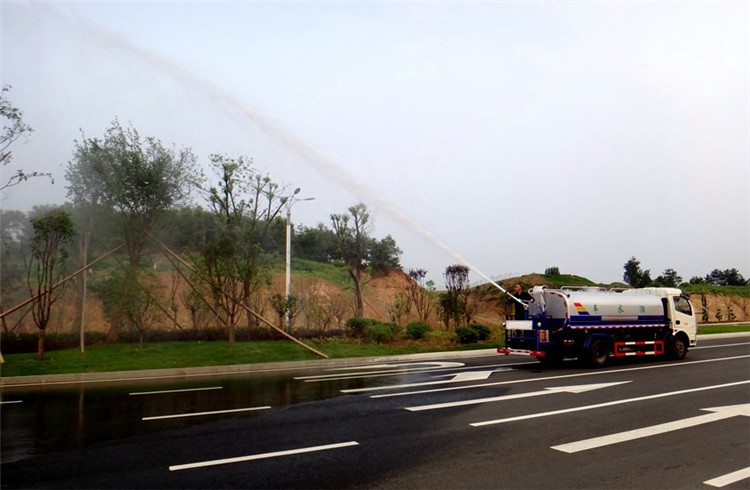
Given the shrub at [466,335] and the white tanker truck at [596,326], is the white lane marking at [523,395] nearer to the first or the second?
the white tanker truck at [596,326]

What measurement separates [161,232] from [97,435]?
16794mm

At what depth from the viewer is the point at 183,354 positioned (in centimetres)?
1980

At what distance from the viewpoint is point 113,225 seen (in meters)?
22.7

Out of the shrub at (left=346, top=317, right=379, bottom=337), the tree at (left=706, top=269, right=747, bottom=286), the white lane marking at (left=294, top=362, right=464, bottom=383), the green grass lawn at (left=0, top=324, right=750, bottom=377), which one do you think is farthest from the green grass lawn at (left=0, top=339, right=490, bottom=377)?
the tree at (left=706, top=269, right=747, bottom=286)

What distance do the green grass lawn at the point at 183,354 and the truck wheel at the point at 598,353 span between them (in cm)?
794

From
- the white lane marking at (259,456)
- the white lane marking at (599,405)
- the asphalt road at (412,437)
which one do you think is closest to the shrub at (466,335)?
the asphalt road at (412,437)

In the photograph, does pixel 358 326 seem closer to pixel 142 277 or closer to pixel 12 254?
pixel 142 277

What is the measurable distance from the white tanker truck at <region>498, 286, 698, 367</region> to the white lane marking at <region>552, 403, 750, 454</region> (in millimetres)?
6348

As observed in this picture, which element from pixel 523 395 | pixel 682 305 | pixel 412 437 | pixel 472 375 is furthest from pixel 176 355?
pixel 682 305

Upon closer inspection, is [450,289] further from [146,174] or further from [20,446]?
[20,446]

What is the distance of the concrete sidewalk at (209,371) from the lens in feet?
50.4

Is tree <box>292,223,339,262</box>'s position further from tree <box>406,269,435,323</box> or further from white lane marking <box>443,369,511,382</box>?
white lane marking <box>443,369,511,382</box>

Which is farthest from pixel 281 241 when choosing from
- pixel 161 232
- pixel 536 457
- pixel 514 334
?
pixel 536 457

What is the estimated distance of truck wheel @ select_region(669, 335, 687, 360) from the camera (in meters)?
18.6
